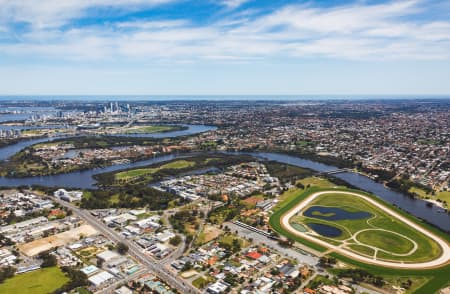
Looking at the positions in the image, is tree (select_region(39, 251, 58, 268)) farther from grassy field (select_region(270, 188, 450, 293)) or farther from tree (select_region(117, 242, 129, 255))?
grassy field (select_region(270, 188, 450, 293))

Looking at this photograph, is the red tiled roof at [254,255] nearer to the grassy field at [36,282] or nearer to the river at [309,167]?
the grassy field at [36,282]

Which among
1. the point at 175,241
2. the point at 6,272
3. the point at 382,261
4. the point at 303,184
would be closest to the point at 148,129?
the point at 303,184

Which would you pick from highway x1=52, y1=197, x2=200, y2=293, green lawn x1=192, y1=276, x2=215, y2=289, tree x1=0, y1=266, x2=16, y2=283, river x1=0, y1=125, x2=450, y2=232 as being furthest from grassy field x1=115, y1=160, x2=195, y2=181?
green lawn x1=192, y1=276, x2=215, y2=289

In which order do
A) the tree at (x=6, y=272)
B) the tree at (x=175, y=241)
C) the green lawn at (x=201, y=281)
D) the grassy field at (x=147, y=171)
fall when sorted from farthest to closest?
the grassy field at (x=147, y=171), the tree at (x=175, y=241), the tree at (x=6, y=272), the green lawn at (x=201, y=281)

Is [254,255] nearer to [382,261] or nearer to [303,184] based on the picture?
[382,261]

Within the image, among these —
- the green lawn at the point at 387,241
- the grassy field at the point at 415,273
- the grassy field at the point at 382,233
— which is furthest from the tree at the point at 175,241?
the green lawn at the point at 387,241

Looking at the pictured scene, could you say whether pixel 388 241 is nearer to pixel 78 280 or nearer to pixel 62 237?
pixel 78 280
